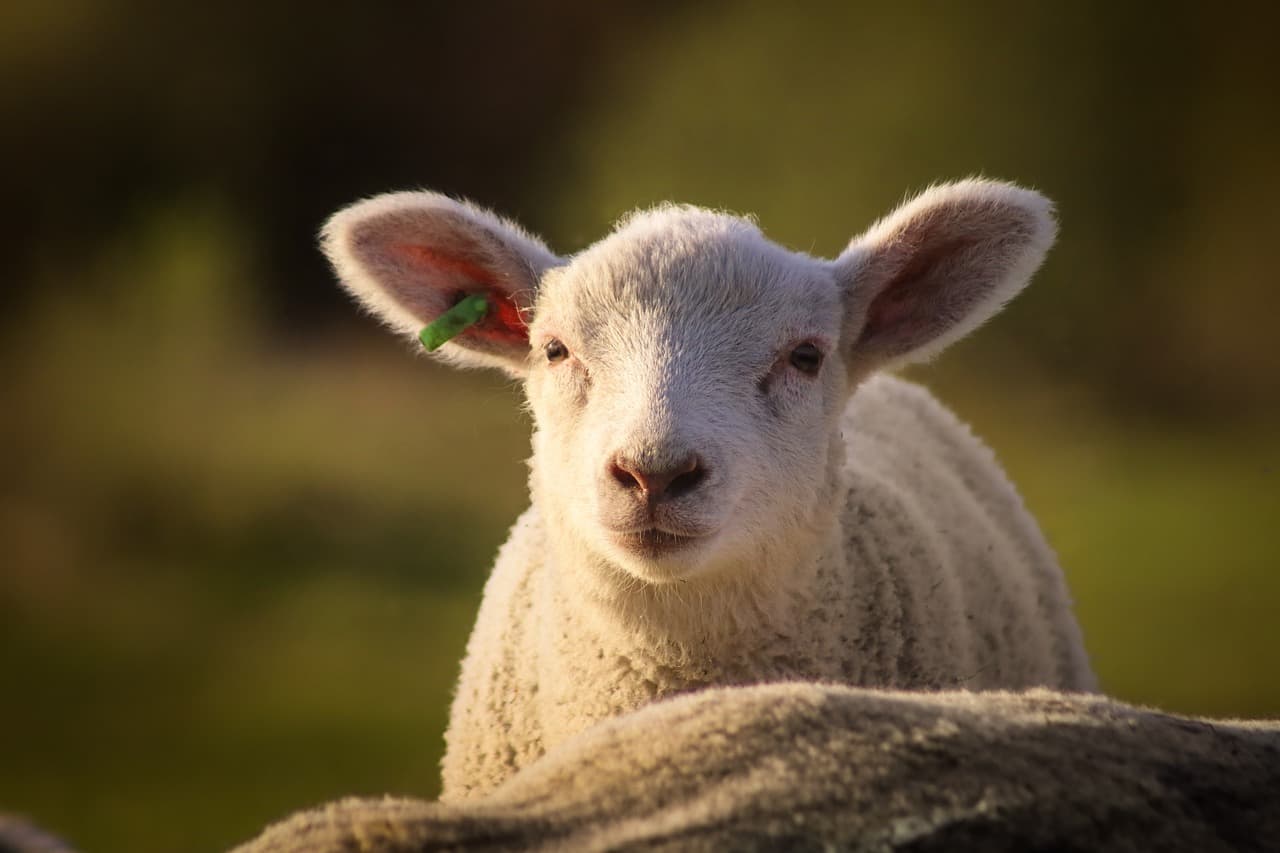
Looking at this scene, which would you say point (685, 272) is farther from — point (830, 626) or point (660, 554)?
point (830, 626)

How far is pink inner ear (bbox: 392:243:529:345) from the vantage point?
350 cm

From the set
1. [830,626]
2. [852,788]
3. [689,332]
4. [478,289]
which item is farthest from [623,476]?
[852,788]

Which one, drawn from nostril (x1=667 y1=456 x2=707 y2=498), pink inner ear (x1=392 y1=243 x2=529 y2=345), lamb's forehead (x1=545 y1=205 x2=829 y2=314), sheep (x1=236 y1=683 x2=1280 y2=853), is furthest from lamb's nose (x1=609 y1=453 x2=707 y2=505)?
A: pink inner ear (x1=392 y1=243 x2=529 y2=345)

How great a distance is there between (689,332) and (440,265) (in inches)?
32.2

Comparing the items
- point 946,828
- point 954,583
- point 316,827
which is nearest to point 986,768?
point 946,828

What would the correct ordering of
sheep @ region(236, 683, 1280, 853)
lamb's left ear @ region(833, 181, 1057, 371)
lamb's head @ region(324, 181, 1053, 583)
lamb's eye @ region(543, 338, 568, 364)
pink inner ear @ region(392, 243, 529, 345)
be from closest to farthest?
sheep @ region(236, 683, 1280, 853)
lamb's head @ region(324, 181, 1053, 583)
lamb's eye @ region(543, 338, 568, 364)
lamb's left ear @ region(833, 181, 1057, 371)
pink inner ear @ region(392, 243, 529, 345)

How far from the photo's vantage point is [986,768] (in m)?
1.68

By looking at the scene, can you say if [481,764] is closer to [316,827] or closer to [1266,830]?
[316,827]

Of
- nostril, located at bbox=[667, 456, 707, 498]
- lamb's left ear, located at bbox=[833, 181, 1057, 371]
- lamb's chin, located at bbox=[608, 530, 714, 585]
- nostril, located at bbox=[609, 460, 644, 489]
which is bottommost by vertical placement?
lamb's chin, located at bbox=[608, 530, 714, 585]

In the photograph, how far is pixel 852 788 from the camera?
162 centimetres

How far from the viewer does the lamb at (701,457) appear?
2850 mm

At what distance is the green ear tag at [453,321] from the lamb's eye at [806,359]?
0.82 metres

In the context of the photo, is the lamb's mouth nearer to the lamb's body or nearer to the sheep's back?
the lamb's body

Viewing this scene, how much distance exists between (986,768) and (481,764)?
194 centimetres
